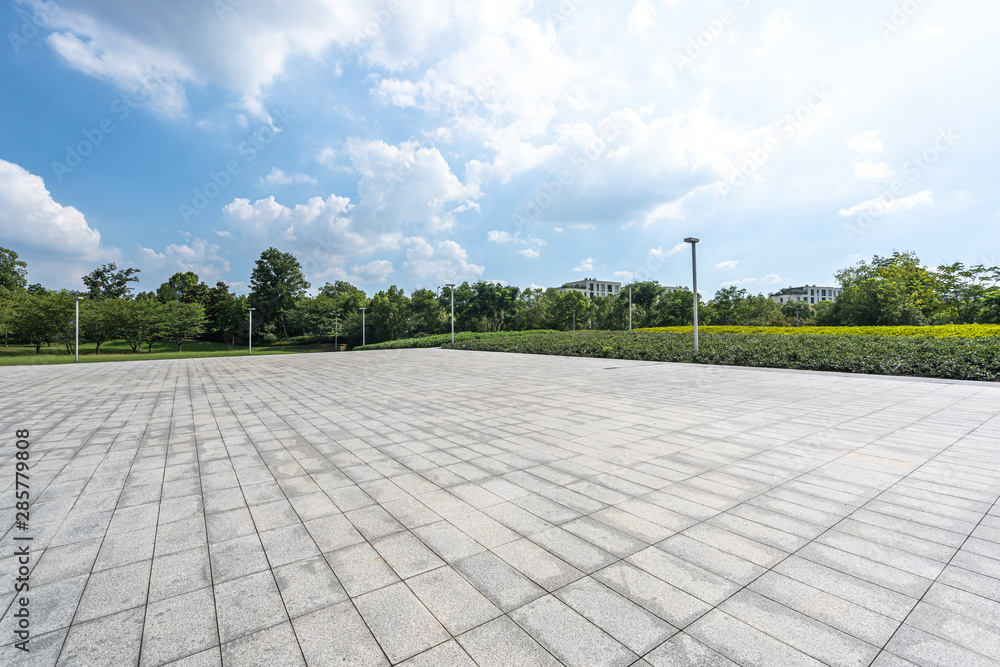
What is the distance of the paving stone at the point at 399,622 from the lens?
177 centimetres

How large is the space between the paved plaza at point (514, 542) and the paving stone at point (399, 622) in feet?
0.03

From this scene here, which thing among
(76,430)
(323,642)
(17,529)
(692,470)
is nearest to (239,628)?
(323,642)

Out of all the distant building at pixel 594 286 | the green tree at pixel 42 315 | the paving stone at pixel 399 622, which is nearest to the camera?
the paving stone at pixel 399 622

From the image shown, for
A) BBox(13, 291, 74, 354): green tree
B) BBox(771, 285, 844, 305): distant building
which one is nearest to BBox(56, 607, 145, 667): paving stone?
BBox(13, 291, 74, 354): green tree

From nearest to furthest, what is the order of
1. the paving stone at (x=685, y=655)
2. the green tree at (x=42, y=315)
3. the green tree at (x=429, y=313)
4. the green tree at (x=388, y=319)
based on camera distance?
the paving stone at (x=685, y=655)
the green tree at (x=42, y=315)
the green tree at (x=388, y=319)
the green tree at (x=429, y=313)

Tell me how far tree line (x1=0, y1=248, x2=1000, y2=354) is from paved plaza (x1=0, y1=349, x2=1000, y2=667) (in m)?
25.5

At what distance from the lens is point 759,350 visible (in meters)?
12.9

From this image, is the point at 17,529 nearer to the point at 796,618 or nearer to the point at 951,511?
the point at 796,618

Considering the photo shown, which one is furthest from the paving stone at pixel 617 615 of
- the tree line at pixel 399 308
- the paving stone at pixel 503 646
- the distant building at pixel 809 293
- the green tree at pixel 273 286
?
the distant building at pixel 809 293

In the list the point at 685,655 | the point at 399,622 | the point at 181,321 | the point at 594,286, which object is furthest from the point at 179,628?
the point at 594,286

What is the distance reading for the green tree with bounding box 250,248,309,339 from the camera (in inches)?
1854

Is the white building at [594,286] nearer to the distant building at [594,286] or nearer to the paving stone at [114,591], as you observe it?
the distant building at [594,286]

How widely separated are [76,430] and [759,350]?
15.3m

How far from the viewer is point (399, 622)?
1.93 metres
